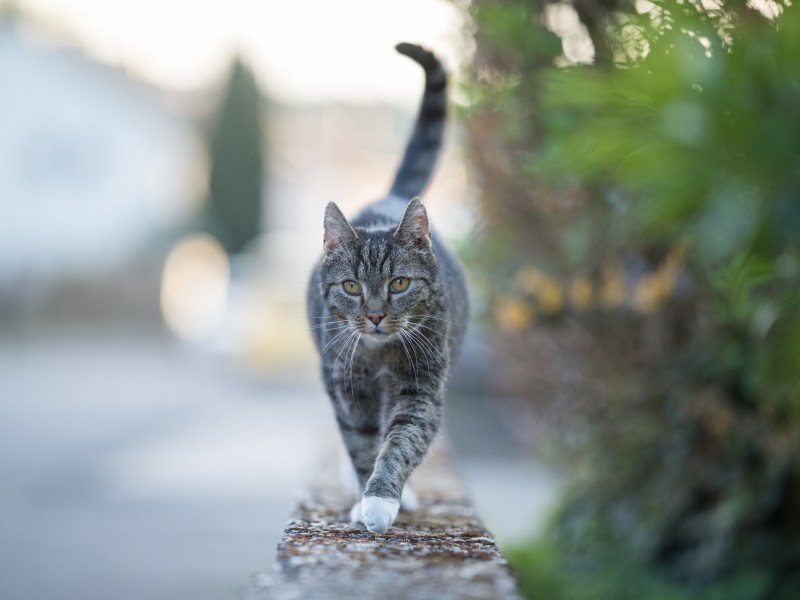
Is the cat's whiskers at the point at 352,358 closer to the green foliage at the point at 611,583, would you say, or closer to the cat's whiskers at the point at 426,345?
the cat's whiskers at the point at 426,345

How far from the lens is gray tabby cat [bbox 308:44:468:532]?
2.51 metres

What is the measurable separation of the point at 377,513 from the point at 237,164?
2670cm

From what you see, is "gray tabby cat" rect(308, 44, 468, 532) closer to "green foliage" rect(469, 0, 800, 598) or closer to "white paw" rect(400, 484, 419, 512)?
"white paw" rect(400, 484, 419, 512)

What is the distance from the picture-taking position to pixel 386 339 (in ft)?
8.34

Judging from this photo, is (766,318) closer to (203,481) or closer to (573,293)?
(573,293)

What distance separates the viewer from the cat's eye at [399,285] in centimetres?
254

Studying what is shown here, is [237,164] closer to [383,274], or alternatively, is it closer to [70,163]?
[70,163]

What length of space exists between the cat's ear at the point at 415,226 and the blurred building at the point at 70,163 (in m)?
19.4

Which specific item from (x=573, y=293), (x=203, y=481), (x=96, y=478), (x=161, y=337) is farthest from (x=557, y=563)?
(x=161, y=337)

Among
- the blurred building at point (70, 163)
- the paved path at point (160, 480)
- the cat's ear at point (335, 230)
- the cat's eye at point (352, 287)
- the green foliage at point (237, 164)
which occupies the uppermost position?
the green foliage at point (237, 164)

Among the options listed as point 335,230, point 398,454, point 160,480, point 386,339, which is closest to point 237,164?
point 160,480

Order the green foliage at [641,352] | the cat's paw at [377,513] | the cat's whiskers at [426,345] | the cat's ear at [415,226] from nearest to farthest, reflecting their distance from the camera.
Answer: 1. the cat's paw at [377,513]
2. the cat's ear at [415,226]
3. the cat's whiskers at [426,345]
4. the green foliage at [641,352]

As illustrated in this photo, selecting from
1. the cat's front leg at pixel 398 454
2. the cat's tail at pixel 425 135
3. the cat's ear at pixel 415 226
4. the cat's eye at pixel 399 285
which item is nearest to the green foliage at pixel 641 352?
the cat's tail at pixel 425 135

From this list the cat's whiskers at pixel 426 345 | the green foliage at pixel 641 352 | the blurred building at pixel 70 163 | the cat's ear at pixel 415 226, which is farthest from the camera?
the blurred building at pixel 70 163
